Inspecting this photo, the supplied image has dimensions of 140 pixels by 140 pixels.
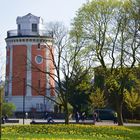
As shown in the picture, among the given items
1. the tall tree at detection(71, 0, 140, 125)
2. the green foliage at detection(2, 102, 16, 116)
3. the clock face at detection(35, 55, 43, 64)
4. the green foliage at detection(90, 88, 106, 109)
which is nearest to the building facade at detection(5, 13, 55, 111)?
the clock face at detection(35, 55, 43, 64)

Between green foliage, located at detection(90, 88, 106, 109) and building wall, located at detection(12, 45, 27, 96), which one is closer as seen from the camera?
green foliage, located at detection(90, 88, 106, 109)

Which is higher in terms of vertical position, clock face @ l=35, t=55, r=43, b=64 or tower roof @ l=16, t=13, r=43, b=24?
tower roof @ l=16, t=13, r=43, b=24

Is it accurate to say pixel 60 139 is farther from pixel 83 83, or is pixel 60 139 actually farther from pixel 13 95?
pixel 13 95

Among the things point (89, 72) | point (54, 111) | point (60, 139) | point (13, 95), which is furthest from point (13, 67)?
point (60, 139)

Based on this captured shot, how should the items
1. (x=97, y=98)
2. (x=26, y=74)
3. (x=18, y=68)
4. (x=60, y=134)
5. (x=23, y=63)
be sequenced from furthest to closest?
(x=26, y=74) → (x=18, y=68) → (x=23, y=63) → (x=97, y=98) → (x=60, y=134)

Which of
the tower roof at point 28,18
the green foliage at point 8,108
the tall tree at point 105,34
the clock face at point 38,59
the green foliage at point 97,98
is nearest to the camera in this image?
the tall tree at point 105,34

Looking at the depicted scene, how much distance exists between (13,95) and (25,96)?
6.40 ft

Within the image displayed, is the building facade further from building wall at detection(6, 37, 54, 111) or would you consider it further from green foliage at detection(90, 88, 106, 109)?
green foliage at detection(90, 88, 106, 109)

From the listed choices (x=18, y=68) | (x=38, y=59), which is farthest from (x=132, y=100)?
(x=18, y=68)

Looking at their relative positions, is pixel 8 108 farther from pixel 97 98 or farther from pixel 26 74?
pixel 97 98

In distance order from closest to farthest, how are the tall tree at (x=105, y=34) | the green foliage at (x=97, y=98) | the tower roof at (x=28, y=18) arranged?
the tall tree at (x=105, y=34) < the green foliage at (x=97, y=98) < the tower roof at (x=28, y=18)

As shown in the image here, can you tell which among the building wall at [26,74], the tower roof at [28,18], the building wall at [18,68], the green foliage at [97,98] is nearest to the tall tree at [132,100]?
the green foliage at [97,98]

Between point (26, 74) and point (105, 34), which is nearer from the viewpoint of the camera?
point (105, 34)

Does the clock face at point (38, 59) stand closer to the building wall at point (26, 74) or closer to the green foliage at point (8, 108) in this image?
the building wall at point (26, 74)
